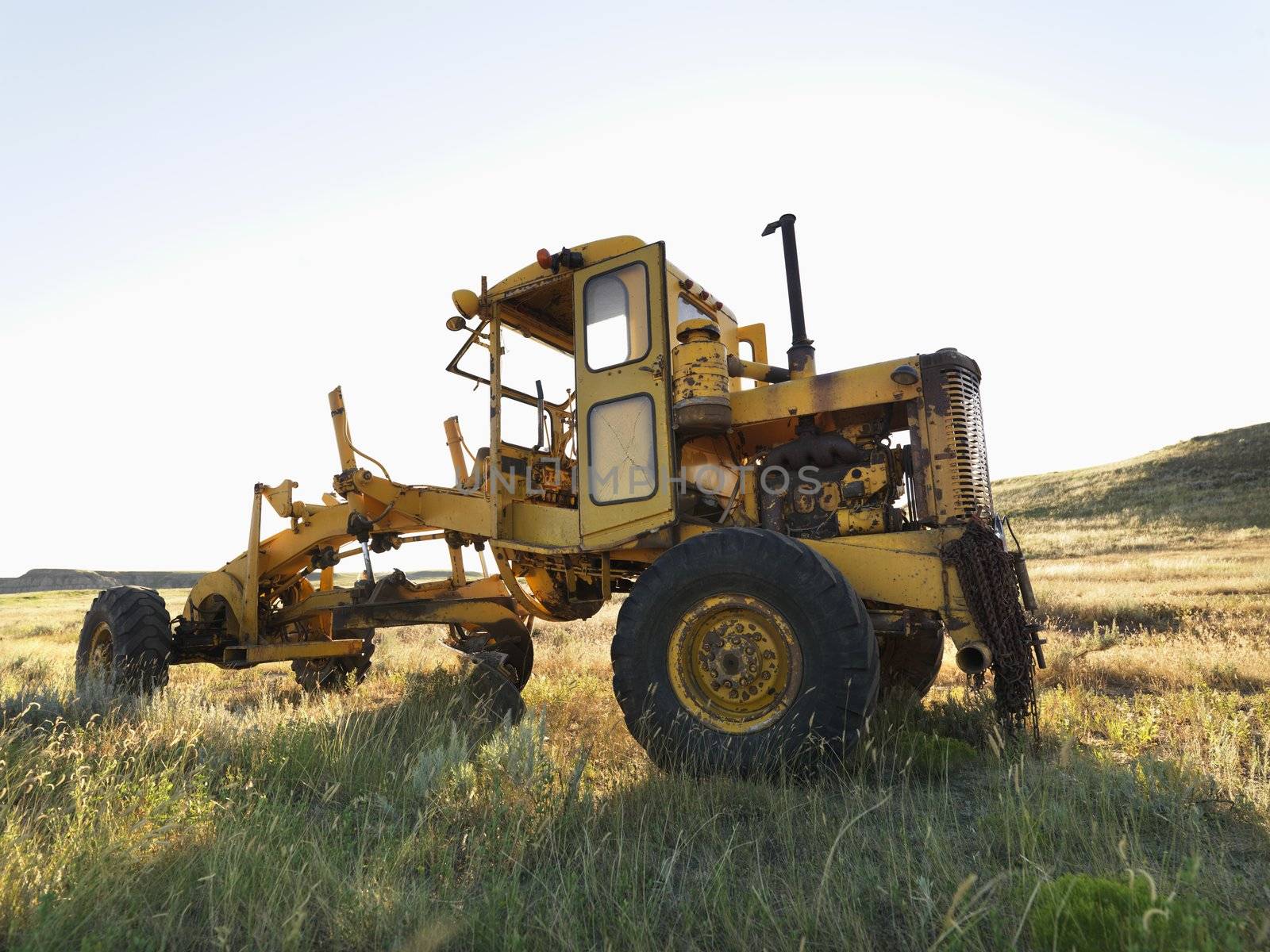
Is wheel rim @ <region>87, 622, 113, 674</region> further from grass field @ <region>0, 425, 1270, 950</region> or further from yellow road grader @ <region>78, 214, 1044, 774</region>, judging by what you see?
grass field @ <region>0, 425, 1270, 950</region>

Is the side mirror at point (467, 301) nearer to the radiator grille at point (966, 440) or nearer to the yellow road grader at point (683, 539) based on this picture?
the yellow road grader at point (683, 539)

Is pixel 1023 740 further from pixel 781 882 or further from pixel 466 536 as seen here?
pixel 466 536

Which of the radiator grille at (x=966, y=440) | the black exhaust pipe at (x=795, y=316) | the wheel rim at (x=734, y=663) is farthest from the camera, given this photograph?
the black exhaust pipe at (x=795, y=316)

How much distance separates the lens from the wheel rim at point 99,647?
7.01 m

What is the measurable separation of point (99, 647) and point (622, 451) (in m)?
5.66

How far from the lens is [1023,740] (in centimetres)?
430

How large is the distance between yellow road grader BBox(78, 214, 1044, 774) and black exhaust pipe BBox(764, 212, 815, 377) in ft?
0.06

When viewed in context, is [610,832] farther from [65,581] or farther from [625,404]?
[65,581]

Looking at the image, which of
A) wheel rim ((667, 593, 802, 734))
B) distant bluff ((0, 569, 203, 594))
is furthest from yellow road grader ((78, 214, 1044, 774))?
distant bluff ((0, 569, 203, 594))

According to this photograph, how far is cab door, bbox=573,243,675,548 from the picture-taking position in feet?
16.6

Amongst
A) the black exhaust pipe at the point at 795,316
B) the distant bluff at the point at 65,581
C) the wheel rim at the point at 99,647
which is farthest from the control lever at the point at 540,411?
the distant bluff at the point at 65,581

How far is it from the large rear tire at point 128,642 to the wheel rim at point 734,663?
461 centimetres

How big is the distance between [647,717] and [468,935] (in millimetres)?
2042

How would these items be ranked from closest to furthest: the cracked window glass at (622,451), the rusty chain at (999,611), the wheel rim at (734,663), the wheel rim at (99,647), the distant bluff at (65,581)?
the wheel rim at (734,663) → the rusty chain at (999,611) → the cracked window glass at (622,451) → the wheel rim at (99,647) → the distant bluff at (65,581)
